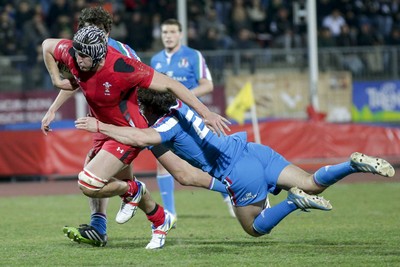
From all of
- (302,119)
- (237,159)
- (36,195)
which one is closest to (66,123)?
(36,195)

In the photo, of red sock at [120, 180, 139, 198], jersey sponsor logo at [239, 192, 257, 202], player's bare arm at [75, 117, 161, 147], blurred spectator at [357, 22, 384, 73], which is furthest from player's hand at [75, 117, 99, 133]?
blurred spectator at [357, 22, 384, 73]

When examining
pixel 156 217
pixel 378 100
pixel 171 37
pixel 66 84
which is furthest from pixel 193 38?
pixel 156 217

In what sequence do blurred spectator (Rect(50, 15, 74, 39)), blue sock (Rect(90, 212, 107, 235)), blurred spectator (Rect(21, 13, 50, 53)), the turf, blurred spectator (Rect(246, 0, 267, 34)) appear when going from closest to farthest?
the turf
blue sock (Rect(90, 212, 107, 235))
blurred spectator (Rect(21, 13, 50, 53))
blurred spectator (Rect(50, 15, 74, 39))
blurred spectator (Rect(246, 0, 267, 34))

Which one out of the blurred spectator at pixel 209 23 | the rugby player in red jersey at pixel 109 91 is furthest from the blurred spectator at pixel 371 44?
the rugby player in red jersey at pixel 109 91

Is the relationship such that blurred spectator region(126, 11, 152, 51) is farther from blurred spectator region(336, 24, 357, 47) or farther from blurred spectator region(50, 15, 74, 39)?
blurred spectator region(336, 24, 357, 47)

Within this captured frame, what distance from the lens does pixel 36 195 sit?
16.6m

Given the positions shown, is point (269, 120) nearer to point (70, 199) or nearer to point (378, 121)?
point (378, 121)

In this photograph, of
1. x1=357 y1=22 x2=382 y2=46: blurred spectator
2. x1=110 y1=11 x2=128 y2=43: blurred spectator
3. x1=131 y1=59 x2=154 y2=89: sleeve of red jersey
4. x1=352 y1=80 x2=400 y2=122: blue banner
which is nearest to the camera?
x1=131 y1=59 x2=154 y2=89: sleeve of red jersey

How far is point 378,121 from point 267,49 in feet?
10.5

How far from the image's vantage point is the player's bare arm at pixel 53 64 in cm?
908

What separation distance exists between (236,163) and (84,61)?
1.70 m

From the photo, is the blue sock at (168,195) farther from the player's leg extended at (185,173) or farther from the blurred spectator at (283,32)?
the blurred spectator at (283,32)

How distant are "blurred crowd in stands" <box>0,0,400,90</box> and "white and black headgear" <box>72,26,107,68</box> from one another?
42.5 ft

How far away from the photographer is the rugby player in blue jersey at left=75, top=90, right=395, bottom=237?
8570 mm
